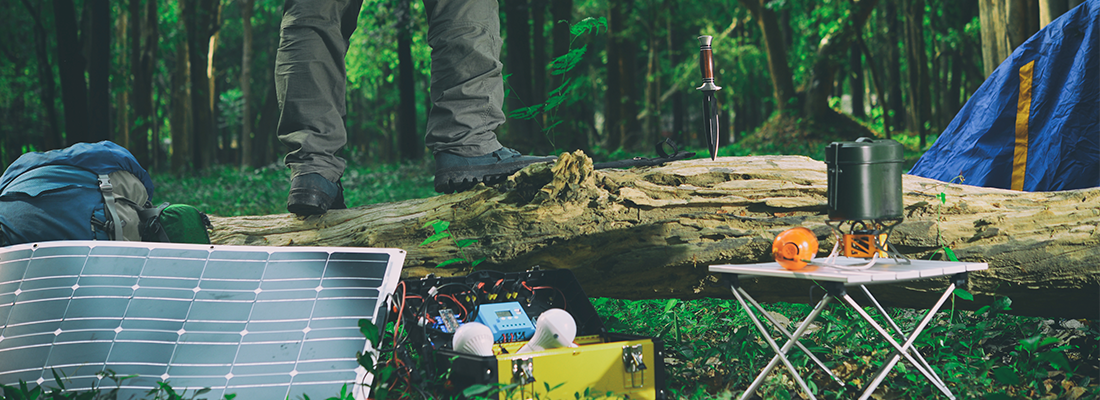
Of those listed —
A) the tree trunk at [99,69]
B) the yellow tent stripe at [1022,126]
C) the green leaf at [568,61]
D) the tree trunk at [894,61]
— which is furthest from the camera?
the tree trunk at [894,61]

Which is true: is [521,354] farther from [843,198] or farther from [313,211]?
[313,211]

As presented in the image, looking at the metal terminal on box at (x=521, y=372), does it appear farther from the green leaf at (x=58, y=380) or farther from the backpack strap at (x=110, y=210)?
the backpack strap at (x=110, y=210)

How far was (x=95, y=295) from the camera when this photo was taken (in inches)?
98.9

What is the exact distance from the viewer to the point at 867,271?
6.77 feet

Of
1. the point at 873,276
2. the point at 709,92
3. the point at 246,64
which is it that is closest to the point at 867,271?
the point at 873,276

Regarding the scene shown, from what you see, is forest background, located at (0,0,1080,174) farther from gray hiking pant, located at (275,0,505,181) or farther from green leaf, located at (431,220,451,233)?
green leaf, located at (431,220,451,233)

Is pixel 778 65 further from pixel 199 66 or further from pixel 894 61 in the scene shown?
pixel 199 66

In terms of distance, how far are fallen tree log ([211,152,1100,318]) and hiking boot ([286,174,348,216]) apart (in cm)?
19

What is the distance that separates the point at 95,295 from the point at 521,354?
5.10 ft

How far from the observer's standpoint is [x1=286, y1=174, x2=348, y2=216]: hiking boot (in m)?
3.47

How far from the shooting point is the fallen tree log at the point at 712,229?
9.32ft

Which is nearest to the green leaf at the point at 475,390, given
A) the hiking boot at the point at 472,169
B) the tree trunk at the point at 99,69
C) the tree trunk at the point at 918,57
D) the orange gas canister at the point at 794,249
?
the orange gas canister at the point at 794,249

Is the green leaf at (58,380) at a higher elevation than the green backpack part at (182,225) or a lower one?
lower

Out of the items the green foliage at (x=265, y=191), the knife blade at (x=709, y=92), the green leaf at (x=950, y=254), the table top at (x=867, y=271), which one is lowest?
the green foliage at (x=265, y=191)
